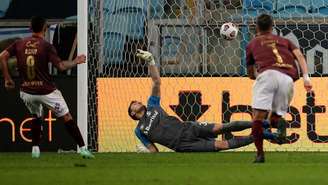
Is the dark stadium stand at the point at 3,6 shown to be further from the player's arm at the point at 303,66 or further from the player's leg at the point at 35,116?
the player's arm at the point at 303,66

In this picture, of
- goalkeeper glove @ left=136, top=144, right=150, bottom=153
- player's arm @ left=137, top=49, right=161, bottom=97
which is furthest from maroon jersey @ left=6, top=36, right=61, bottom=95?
goalkeeper glove @ left=136, top=144, right=150, bottom=153

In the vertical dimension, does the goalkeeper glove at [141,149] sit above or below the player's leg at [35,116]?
below

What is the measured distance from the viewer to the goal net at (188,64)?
14.0 metres

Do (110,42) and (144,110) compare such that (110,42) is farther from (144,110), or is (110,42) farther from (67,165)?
(67,165)

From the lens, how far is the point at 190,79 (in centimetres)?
1411

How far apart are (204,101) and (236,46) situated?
1.16 meters

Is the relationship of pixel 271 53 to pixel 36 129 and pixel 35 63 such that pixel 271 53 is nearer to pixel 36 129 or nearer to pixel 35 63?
pixel 35 63

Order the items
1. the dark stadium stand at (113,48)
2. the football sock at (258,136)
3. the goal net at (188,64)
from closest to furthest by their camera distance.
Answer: the football sock at (258,136), the goal net at (188,64), the dark stadium stand at (113,48)

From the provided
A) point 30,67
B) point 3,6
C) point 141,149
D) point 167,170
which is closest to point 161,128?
point 141,149

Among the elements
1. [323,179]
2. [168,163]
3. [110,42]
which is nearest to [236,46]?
[110,42]

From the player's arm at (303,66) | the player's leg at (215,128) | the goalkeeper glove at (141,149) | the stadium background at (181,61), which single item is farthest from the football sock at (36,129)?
the player's arm at (303,66)

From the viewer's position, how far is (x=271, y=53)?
1044 cm

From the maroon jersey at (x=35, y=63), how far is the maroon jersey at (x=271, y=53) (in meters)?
2.81

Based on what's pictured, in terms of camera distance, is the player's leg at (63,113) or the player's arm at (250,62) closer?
the player's arm at (250,62)
